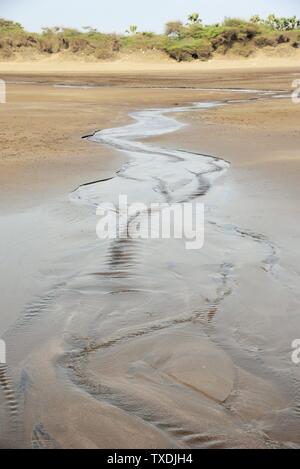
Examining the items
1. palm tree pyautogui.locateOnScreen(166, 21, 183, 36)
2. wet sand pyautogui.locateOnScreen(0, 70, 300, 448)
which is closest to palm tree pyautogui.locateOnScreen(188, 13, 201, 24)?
palm tree pyautogui.locateOnScreen(166, 21, 183, 36)

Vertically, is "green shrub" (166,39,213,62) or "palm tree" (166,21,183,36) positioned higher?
"palm tree" (166,21,183,36)

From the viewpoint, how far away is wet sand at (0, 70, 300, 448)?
7.79 feet

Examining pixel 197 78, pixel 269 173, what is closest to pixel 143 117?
pixel 269 173

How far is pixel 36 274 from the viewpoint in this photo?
401 centimetres

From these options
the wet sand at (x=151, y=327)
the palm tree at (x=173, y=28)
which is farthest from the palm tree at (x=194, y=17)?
the wet sand at (x=151, y=327)

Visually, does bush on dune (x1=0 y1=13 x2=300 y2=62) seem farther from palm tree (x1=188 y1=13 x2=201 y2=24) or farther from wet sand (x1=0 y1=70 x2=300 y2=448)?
wet sand (x1=0 y1=70 x2=300 y2=448)

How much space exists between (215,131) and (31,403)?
9506 mm

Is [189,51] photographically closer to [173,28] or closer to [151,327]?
[173,28]

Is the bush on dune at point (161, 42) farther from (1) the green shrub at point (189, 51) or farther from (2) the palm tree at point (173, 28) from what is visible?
(2) the palm tree at point (173, 28)

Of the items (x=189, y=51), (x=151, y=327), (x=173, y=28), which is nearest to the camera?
(x=151, y=327)

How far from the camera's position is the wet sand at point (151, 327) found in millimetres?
2373

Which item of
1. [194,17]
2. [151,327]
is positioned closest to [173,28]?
[194,17]

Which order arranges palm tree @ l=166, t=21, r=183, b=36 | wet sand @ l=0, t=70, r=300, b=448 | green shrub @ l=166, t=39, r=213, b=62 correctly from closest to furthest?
wet sand @ l=0, t=70, r=300, b=448 → green shrub @ l=166, t=39, r=213, b=62 → palm tree @ l=166, t=21, r=183, b=36

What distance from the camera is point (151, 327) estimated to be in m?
3.22
